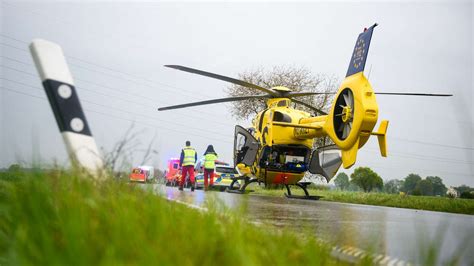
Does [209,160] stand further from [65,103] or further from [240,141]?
[65,103]

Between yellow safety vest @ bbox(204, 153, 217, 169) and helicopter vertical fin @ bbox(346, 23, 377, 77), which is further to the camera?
yellow safety vest @ bbox(204, 153, 217, 169)

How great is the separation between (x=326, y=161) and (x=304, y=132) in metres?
1.03

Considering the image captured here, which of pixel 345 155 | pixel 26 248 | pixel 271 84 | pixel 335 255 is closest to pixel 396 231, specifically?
pixel 335 255

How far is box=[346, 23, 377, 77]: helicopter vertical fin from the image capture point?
10227 millimetres

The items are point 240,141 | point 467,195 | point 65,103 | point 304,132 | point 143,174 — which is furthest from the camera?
point 467,195

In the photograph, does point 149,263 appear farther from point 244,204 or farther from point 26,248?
point 244,204

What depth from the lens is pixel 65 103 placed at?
363 cm

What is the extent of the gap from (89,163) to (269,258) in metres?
1.86

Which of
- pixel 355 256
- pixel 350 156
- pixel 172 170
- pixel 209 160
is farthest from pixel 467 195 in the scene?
pixel 172 170

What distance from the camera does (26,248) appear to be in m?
2.09

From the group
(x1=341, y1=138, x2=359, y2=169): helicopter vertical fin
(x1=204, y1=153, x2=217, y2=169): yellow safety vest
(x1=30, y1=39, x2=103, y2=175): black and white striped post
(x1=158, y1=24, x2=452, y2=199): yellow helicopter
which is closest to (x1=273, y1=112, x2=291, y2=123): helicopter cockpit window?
(x1=158, y1=24, x2=452, y2=199): yellow helicopter

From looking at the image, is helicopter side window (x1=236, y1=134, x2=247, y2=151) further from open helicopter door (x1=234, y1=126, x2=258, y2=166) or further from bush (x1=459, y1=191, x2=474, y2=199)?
bush (x1=459, y1=191, x2=474, y2=199)

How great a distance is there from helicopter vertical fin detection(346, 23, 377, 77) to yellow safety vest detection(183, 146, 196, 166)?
7.81m

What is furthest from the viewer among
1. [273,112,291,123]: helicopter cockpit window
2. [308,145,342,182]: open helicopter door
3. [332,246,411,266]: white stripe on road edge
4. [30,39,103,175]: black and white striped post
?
[273,112,291,123]: helicopter cockpit window
